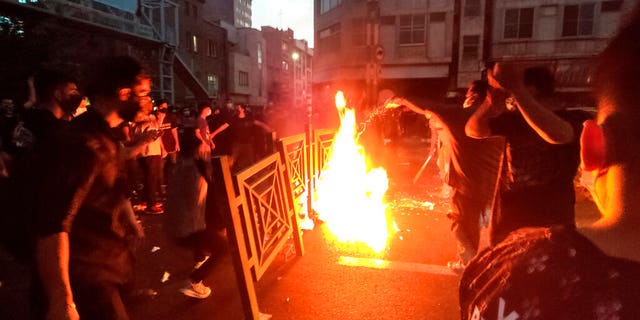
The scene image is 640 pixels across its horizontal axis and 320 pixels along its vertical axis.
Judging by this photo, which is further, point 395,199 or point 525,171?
point 395,199

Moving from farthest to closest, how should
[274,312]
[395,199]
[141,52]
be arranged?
[141,52] → [395,199] → [274,312]

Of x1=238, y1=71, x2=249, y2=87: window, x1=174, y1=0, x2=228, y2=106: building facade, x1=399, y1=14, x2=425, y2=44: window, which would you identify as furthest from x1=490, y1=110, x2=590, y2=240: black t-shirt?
x1=238, y1=71, x2=249, y2=87: window

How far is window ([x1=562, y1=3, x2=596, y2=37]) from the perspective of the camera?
27062mm

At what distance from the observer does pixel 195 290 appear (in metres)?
4.19

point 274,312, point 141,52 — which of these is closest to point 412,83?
point 141,52

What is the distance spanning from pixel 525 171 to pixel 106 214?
2.91m

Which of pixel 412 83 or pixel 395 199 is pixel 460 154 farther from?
pixel 412 83

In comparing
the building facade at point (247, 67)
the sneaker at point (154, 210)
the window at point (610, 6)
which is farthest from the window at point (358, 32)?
the sneaker at point (154, 210)

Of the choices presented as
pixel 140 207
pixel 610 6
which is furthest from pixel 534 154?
pixel 610 6

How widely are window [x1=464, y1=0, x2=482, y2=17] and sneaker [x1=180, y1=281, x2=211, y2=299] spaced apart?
30858 mm

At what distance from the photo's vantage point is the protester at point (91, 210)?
1.93 m

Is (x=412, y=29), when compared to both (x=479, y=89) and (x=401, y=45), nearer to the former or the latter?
(x=401, y=45)

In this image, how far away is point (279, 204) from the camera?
4.96 metres

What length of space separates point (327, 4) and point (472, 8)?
13290 mm
